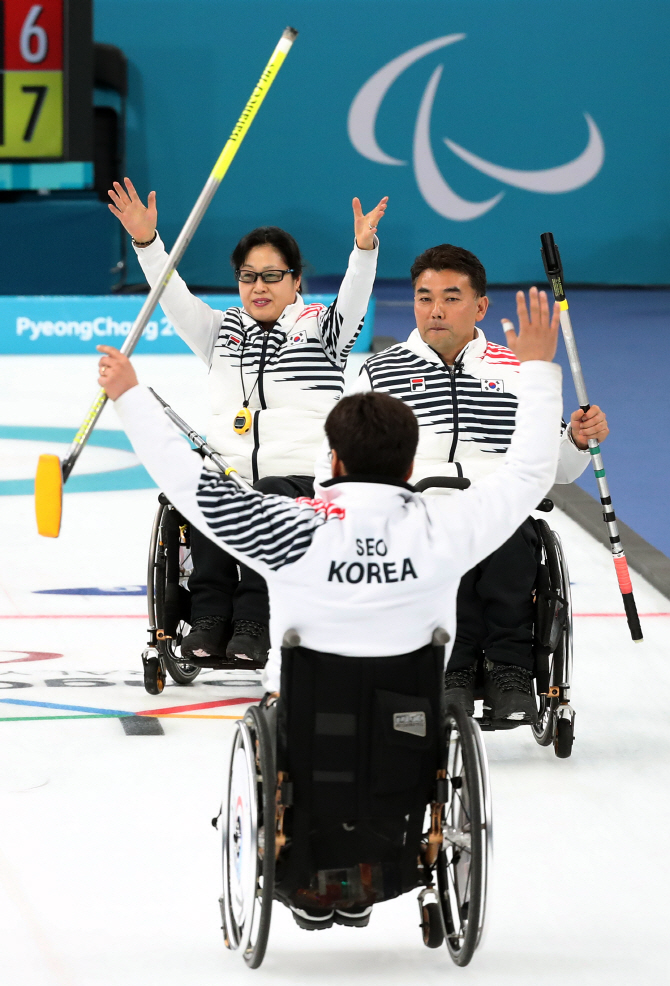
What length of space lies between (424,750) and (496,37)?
12157 mm

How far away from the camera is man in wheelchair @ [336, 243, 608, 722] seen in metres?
3.00

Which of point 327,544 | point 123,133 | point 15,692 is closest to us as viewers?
point 327,544

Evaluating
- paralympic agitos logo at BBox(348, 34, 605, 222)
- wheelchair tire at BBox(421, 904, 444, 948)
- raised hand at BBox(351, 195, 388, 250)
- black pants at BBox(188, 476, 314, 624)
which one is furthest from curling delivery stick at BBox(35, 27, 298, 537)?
paralympic agitos logo at BBox(348, 34, 605, 222)

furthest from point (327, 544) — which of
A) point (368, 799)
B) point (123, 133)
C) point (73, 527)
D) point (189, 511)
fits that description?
point (123, 133)

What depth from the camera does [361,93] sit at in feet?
43.3

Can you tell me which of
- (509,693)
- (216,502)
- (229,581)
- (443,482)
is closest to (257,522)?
(216,502)

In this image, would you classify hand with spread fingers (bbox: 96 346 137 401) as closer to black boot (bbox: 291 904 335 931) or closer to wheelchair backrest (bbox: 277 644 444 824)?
wheelchair backrest (bbox: 277 644 444 824)

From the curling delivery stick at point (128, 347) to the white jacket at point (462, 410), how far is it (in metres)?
0.54

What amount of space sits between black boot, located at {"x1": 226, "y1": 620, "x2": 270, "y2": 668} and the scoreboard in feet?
25.2

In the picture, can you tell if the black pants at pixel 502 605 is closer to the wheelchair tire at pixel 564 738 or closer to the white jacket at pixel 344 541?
the wheelchair tire at pixel 564 738

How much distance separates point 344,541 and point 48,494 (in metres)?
0.70

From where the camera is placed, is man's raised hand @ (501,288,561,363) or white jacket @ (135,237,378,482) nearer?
man's raised hand @ (501,288,561,363)

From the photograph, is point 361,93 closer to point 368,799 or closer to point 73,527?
point 73,527

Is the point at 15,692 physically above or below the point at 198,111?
below
